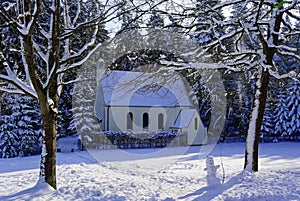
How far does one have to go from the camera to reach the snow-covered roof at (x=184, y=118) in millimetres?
23763

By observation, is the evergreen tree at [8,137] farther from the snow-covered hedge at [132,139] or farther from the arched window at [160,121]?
Answer: the arched window at [160,121]

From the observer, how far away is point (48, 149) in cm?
741

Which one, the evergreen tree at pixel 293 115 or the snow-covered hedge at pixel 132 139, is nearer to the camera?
the snow-covered hedge at pixel 132 139

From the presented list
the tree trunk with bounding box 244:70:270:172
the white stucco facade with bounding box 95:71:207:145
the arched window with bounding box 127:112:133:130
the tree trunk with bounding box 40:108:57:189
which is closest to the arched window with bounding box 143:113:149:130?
the white stucco facade with bounding box 95:71:207:145

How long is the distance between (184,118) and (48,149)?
58.1ft

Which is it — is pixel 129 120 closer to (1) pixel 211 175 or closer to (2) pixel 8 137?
(2) pixel 8 137

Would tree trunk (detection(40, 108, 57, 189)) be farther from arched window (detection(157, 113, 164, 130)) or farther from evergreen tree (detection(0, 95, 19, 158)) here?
arched window (detection(157, 113, 164, 130))

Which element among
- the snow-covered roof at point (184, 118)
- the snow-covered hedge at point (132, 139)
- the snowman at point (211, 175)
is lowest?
the snow-covered hedge at point (132, 139)

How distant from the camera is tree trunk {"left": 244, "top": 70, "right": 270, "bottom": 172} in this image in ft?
29.4

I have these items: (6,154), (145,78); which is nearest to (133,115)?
(6,154)

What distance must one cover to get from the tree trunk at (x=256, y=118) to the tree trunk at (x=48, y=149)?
5385mm

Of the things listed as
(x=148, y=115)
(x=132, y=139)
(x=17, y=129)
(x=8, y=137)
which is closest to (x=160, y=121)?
(x=148, y=115)

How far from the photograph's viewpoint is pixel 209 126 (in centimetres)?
2622

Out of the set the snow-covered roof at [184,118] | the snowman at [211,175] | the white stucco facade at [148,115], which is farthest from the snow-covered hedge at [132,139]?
the snowman at [211,175]
